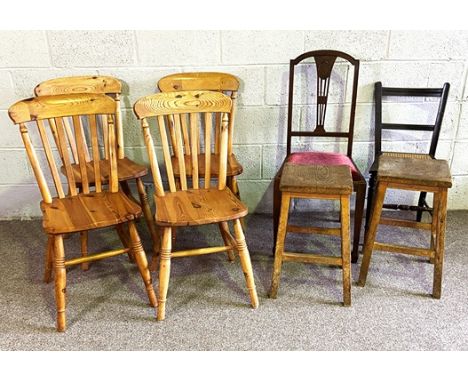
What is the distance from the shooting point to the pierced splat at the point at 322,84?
96.0 inches

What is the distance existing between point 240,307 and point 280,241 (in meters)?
0.35

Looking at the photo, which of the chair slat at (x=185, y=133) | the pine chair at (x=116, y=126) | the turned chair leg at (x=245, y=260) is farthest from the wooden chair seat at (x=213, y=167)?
the turned chair leg at (x=245, y=260)

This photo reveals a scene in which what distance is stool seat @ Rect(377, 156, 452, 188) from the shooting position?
1974 mm

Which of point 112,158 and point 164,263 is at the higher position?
point 112,158

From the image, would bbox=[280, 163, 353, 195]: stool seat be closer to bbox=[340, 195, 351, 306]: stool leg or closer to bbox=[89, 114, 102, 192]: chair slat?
bbox=[340, 195, 351, 306]: stool leg

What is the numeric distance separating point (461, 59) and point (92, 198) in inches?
84.5

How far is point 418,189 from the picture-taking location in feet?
6.62

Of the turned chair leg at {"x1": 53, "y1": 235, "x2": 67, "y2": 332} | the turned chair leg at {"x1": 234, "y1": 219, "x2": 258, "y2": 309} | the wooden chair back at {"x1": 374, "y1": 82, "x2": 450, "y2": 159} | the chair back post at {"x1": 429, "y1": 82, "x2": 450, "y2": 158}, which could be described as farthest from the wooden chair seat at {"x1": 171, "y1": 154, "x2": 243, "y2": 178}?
the chair back post at {"x1": 429, "y1": 82, "x2": 450, "y2": 158}

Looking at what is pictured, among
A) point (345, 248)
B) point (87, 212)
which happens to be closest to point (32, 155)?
point (87, 212)

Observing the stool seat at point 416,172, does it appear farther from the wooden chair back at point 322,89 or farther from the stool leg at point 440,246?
the wooden chair back at point 322,89

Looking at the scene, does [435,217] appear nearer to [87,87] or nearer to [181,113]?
[181,113]

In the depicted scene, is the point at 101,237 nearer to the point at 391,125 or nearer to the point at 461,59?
the point at 391,125
